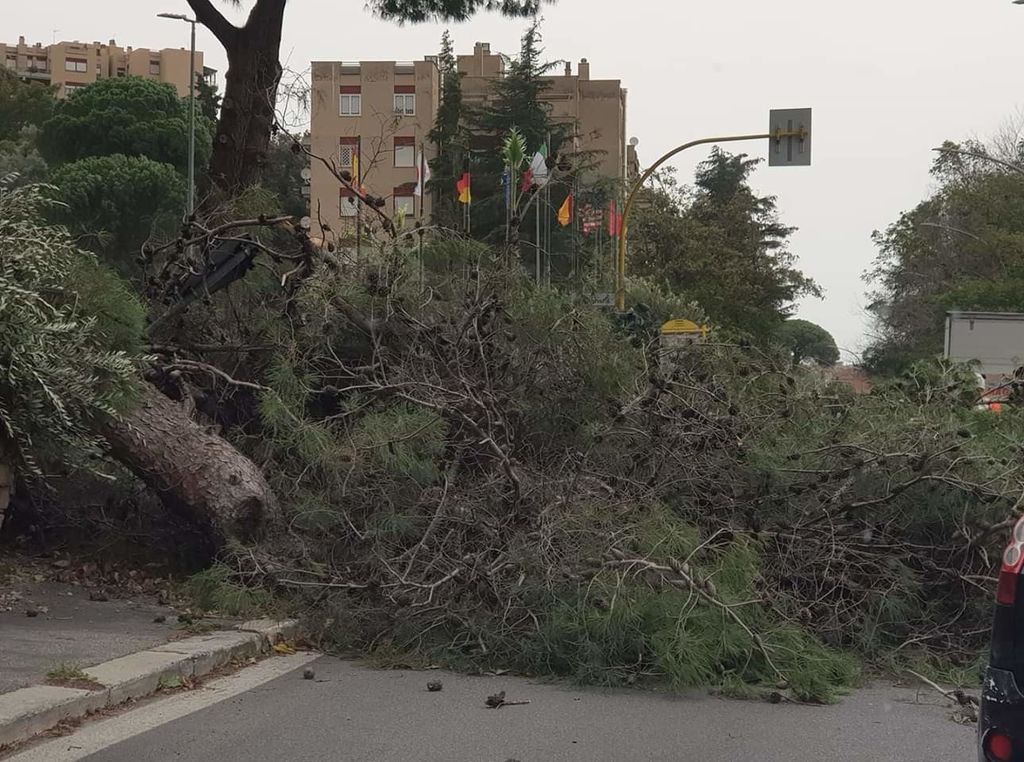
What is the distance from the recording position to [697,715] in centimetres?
649

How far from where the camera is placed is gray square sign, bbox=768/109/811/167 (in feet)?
74.3

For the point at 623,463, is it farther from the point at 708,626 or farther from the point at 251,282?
the point at 251,282

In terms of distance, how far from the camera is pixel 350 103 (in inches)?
2911

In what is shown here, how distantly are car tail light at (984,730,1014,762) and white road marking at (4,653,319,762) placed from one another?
155 inches

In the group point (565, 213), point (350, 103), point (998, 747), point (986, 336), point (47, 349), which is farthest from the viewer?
point (350, 103)

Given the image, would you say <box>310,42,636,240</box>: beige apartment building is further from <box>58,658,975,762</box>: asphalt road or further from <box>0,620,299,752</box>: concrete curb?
<box>58,658,975,762</box>: asphalt road

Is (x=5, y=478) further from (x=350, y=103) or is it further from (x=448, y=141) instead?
(x=350, y=103)

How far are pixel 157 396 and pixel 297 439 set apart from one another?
3.87 ft

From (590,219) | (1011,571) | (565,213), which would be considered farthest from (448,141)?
(1011,571)

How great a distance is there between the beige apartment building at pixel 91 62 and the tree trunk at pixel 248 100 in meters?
121

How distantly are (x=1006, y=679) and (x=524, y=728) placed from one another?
120 inches

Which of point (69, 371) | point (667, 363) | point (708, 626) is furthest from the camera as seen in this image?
point (667, 363)

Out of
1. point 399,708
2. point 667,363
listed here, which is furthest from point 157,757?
point 667,363

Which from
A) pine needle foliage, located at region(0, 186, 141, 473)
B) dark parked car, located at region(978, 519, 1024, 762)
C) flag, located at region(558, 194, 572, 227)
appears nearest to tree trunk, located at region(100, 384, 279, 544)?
pine needle foliage, located at region(0, 186, 141, 473)
